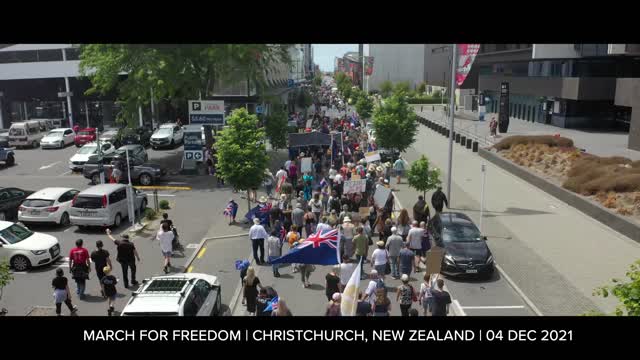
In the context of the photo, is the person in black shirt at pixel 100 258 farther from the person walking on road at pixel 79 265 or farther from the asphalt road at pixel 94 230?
the asphalt road at pixel 94 230

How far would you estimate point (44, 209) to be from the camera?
61.6 feet

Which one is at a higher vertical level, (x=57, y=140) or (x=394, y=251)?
(x=57, y=140)

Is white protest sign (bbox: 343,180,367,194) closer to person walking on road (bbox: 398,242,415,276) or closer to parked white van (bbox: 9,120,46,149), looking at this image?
person walking on road (bbox: 398,242,415,276)

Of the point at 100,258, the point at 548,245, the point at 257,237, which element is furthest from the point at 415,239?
the point at 100,258

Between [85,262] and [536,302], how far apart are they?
426 inches

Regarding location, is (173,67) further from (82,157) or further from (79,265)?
(79,265)

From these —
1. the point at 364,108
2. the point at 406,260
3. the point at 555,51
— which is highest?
the point at 555,51

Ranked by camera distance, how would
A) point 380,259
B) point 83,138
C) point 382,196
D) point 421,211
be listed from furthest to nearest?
point 83,138, point 421,211, point 382,196, point 380,259

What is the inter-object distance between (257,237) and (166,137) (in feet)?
87.6

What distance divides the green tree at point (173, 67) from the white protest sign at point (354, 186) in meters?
13.6

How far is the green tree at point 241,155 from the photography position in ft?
65.2

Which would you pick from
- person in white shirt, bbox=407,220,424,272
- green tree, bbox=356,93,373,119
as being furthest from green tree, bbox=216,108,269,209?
green tree, bbox=356,93,373,119
